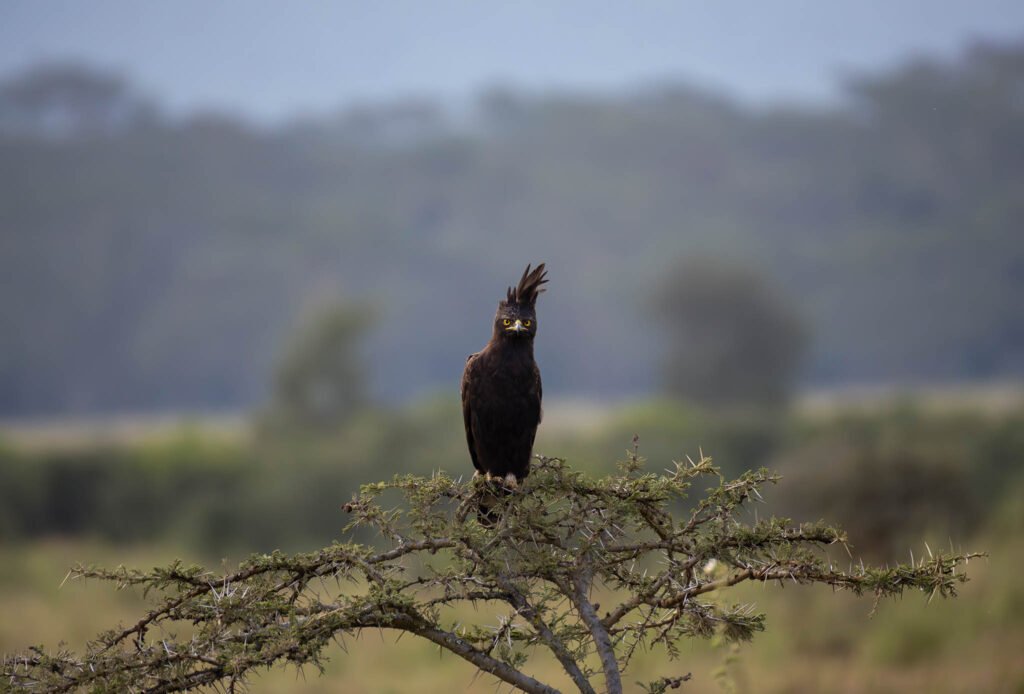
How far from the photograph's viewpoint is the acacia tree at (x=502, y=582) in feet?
13.6

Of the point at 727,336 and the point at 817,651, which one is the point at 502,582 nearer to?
the point at 817,651

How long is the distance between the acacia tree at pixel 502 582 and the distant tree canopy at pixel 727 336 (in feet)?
186

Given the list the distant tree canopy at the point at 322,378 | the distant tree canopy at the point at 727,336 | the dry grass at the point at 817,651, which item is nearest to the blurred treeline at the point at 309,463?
the distant tree canopy at the point at 322,378

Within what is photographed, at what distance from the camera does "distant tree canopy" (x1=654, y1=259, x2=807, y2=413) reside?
64.2 m

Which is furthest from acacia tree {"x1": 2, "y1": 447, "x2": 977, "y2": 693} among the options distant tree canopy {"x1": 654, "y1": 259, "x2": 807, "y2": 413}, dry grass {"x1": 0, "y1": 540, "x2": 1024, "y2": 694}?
distant tree canopy {"x1": 654, "y1": 259, "x2": 807, "y2": 413}

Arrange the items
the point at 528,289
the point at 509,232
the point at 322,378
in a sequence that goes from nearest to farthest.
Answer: the point at 528,289, the point at 322,378, the point at 509,232

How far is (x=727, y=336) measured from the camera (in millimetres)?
66812

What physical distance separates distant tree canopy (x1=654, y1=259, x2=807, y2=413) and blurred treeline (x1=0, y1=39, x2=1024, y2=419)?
407 cm

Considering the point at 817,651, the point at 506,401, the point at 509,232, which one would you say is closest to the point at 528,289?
the point at 506,401

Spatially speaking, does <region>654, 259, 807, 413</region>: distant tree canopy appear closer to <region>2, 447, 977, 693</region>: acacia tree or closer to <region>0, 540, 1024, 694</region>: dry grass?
<region>0, 540, 1024, 694</region>: dry grass

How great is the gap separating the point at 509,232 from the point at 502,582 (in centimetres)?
12673

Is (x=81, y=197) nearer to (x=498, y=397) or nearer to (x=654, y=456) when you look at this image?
(x=654, y=456)

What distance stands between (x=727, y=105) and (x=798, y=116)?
14339 millimetres

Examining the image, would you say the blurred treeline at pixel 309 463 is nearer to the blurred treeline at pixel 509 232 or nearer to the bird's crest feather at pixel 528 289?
the bird's crest feather at pixel 528 289
